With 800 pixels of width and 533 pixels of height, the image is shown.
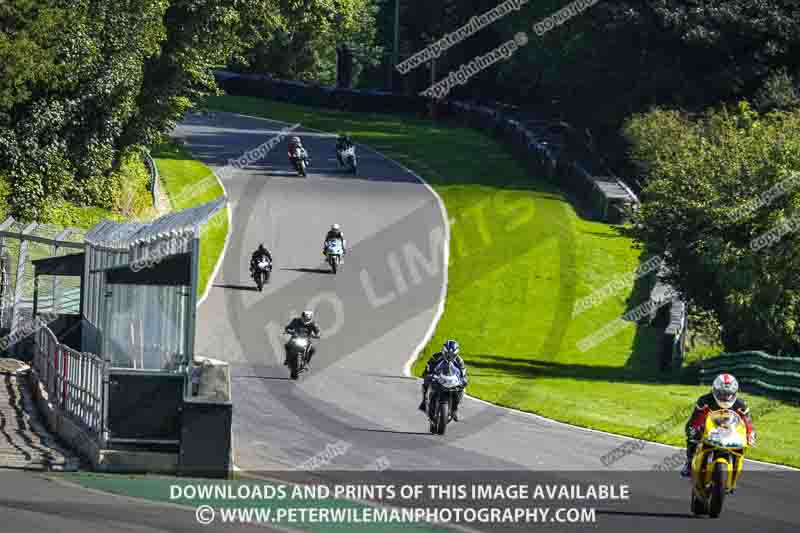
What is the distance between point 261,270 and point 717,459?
83.2 ft

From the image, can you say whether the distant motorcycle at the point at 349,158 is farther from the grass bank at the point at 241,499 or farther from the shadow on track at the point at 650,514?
the shadow on track at the point at 650,514

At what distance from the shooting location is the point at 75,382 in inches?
811

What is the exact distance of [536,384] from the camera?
32000mm

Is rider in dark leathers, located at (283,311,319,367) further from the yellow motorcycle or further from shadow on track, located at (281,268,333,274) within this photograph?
the yellow motorcycle

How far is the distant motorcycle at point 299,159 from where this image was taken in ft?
A: 190

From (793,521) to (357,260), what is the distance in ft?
94.6

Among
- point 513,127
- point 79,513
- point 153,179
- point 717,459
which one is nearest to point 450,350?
point 717,459

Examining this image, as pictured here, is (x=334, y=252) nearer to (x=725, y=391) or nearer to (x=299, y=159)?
(x=299, y=159)

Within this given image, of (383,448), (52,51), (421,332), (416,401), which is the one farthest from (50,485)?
(52,51)

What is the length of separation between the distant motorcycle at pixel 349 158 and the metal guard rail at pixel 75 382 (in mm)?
35516

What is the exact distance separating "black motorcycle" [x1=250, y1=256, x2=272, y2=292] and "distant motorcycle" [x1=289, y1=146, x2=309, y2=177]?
1807 centimetres

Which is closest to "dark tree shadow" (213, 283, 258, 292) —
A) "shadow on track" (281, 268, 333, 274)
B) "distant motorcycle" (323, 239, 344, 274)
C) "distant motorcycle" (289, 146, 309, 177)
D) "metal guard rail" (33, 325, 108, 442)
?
"shadow on track" (281, 268, 333, 274)

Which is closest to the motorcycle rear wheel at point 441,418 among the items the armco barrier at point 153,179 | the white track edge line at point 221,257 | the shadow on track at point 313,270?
the white track edge line at point 221,257

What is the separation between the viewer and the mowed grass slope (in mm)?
28531
